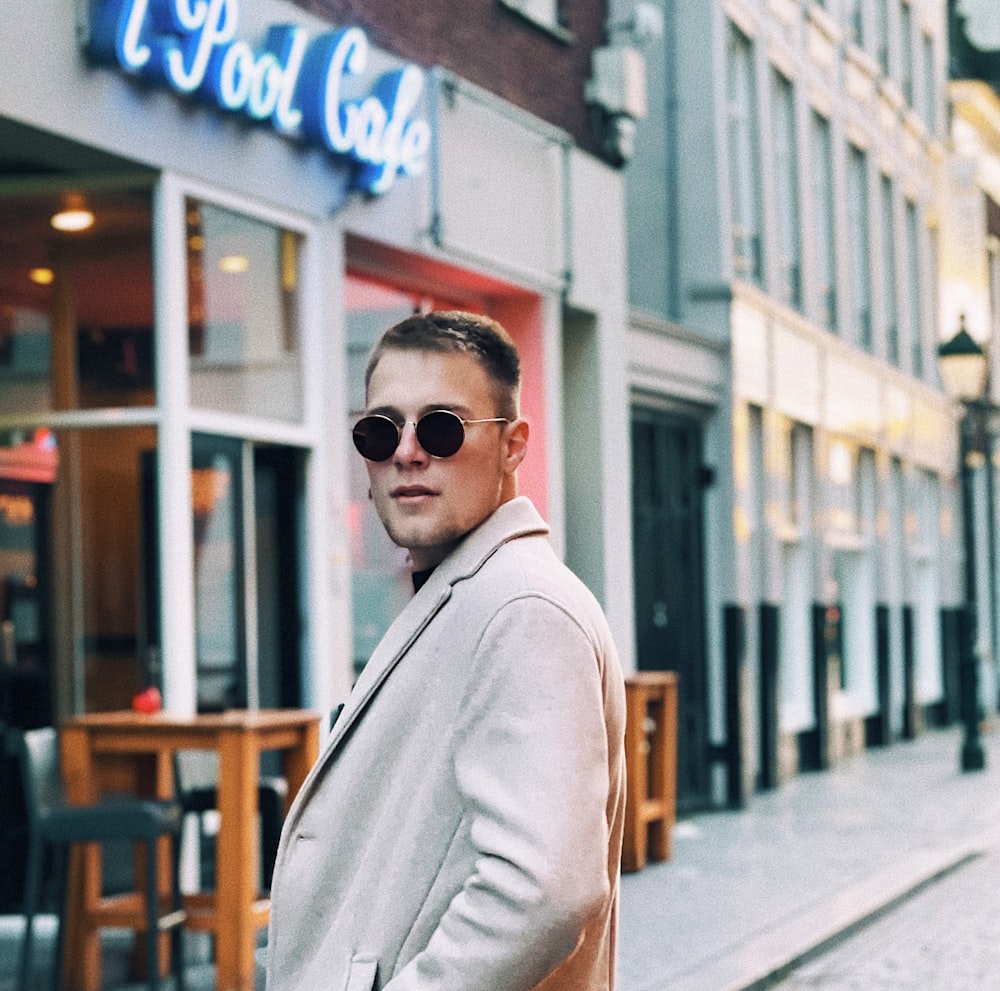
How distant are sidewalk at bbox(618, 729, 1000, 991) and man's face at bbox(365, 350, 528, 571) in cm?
584

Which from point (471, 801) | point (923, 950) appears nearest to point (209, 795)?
point (923, 950)

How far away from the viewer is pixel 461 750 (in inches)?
86.5

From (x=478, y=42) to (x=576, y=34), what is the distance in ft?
6.22

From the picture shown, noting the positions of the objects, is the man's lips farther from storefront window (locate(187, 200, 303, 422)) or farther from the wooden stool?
the wooden stool

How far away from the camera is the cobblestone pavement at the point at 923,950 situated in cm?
848

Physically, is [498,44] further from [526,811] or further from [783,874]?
[526,811]

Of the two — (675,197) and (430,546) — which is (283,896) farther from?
(675,197)

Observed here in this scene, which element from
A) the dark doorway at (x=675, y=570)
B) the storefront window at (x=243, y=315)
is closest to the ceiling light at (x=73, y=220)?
the storefront window at (x=243, y=315)

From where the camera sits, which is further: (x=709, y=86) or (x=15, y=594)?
(x=709, y=86)

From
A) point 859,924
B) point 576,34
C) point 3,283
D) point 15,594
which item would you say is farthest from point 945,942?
point 576,34

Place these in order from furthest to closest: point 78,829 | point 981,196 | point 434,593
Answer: point 981,196 < point 78,829 < point 434,593

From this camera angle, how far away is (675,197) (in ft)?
56.3

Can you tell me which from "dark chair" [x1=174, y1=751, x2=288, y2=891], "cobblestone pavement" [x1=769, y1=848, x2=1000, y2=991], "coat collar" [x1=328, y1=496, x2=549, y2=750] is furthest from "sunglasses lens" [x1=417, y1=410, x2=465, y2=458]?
"cobblestone pavement" [x1=769, y1=848, x2=1000, y2=991]

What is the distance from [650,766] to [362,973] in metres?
10.8
